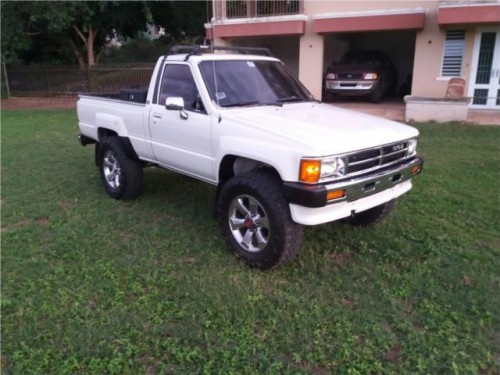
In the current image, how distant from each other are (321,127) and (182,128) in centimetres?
159

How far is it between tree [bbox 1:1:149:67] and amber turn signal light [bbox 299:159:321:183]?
55.6 feet

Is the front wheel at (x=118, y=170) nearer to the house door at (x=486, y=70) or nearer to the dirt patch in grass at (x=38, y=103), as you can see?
the house door at (x=486, y=70)

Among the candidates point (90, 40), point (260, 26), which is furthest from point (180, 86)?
point (90, 40)

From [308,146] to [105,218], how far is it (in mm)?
2970

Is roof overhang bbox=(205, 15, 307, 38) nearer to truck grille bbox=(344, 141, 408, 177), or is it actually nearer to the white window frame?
the white window frame

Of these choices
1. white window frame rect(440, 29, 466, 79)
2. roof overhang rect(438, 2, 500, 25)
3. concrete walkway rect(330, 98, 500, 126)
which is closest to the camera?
concrete walkway rect(330, 98, 500, 126)

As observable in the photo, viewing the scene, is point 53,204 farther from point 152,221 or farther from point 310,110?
point 310,110

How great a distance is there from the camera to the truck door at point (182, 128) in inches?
180

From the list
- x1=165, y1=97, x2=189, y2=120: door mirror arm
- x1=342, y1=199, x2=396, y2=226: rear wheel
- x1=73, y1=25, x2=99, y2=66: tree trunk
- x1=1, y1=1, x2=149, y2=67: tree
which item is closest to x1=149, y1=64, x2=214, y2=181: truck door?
x1=165, y1=97, x2=189, y2=120: door mirror arm

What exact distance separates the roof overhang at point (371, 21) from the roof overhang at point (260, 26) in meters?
0.62

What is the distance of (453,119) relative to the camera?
1219cm

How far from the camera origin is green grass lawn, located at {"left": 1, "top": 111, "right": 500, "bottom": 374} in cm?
303

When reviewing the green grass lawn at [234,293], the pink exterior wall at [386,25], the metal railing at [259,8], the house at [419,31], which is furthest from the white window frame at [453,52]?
the green grass lawn at [234,293]

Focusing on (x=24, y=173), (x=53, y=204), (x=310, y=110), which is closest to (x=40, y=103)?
(x=24, y=173)
